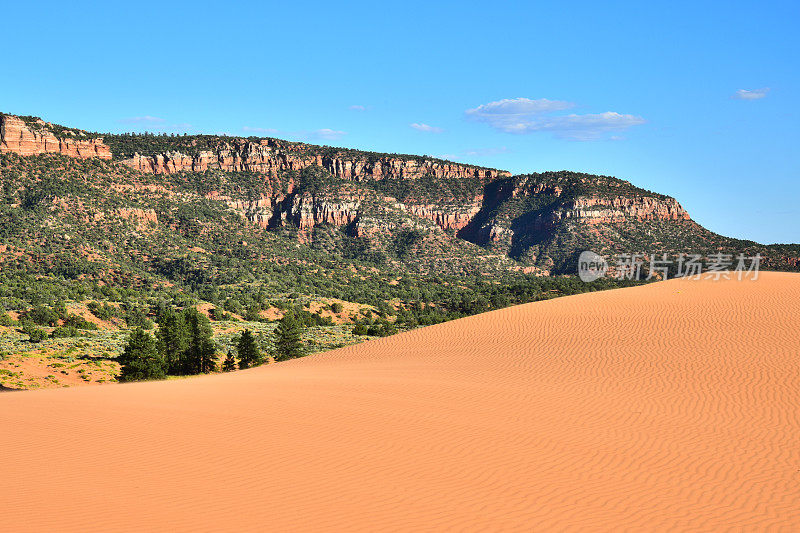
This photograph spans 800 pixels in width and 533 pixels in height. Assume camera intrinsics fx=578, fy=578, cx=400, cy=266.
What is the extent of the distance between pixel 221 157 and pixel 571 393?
352ft

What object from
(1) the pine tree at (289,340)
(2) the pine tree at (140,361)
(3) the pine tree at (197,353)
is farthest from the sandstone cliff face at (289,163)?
(2) the pine tree at (140,361)

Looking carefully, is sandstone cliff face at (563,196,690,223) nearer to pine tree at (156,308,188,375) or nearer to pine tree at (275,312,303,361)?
pine tree at (275,312,303,361)

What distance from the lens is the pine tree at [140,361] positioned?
2966 centimetres

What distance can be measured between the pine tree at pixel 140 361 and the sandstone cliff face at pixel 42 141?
62.9 m

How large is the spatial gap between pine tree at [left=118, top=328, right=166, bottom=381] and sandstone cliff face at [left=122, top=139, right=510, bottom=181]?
7339 cm

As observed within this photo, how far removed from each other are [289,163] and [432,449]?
116m

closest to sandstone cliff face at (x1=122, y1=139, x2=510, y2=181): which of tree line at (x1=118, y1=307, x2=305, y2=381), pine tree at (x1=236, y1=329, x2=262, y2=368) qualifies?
tree line at (x1=118, y1=307, x2=305, y2=381)

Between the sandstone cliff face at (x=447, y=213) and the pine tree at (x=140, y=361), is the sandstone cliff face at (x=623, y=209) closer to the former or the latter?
the sandstone cliff face at (x=447, y=213)

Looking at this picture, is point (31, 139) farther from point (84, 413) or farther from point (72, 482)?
point (72, 482)

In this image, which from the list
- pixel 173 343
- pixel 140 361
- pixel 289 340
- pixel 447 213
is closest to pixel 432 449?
pixel 140 361

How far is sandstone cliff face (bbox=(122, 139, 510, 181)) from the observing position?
4086 inches

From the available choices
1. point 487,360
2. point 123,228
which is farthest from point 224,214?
point 487,360

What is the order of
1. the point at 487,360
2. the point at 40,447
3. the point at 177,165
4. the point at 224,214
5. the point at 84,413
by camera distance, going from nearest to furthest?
the point at 40,447 → the point at 84,413 → the point at 487,360 → the point at 224,214 → the point at 177,165

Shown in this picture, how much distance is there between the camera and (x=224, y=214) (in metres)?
95.7
